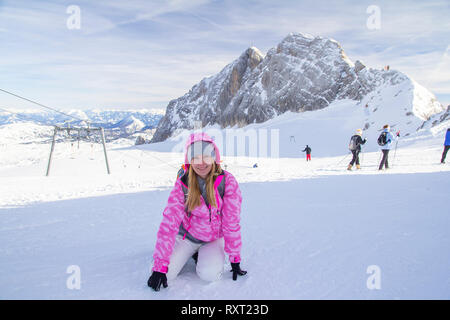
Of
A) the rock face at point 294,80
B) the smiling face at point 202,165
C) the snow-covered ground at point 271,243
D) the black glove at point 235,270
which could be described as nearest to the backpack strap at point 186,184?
the smiling face at point 202,165

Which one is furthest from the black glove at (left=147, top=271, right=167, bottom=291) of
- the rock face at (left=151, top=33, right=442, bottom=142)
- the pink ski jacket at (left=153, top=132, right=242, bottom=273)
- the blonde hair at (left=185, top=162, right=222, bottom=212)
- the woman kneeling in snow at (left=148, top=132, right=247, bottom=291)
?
the rock face at (left=151, top=33, right=442, bottom=142)

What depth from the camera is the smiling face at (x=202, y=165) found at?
8.93 feet

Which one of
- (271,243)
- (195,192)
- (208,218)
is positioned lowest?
(271,243)

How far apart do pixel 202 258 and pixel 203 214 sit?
0.48 m

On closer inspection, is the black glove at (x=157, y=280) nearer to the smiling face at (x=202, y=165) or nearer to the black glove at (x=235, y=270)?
the black glove at (x=235, y=270)

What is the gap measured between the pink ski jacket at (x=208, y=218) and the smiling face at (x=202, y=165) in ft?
0.37

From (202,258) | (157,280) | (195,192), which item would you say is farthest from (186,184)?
(157,280)

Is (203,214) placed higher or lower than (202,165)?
lower

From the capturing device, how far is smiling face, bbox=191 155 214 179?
272 centimetres

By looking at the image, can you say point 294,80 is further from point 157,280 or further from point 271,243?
point 157,280

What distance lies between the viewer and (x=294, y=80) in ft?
219

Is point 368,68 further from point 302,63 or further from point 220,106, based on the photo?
point 220,106

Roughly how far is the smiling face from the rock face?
4519 centimetres

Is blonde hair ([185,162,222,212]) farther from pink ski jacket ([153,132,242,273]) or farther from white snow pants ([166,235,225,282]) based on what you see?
white snow pants ([166,235,225,282])
